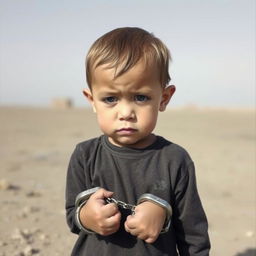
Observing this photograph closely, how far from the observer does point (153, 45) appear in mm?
2006

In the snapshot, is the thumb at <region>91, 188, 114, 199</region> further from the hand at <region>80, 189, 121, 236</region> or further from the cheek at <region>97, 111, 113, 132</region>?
the cheek at <region>97, 111, 113, 132</region>

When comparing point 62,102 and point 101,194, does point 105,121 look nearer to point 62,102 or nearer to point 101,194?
point 101,194

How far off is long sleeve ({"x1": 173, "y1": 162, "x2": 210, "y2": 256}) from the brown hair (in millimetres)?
476

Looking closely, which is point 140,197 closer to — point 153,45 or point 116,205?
point 116,205

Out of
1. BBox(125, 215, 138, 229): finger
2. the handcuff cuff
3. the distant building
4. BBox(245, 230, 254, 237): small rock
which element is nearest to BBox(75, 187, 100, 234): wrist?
Result: the handcuff cuff

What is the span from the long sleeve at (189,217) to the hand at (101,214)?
0.35 metres

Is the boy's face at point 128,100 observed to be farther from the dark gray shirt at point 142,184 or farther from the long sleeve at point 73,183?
the long sleeve at point 73,183

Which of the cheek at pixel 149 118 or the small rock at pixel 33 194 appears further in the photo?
the small rock at pixel 33 194

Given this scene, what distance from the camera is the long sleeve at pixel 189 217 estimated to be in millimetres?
2123

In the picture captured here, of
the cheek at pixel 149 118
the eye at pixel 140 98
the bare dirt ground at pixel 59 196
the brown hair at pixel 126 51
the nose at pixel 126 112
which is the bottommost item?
the bare dirt ground at pixel 59 196

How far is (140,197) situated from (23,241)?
6.77ft

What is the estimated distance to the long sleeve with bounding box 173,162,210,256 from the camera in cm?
212

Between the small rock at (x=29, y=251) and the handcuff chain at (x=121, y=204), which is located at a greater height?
the handcuff chain at (x=121, y=204)

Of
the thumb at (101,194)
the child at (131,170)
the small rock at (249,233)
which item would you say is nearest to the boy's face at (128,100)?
the child at (131,170)
